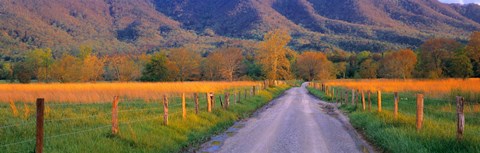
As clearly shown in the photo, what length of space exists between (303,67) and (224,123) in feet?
298

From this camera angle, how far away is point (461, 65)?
49.9 meters

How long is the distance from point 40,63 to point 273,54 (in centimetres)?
3980

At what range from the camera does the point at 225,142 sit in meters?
12.0

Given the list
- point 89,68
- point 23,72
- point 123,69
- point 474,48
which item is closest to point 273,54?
point 474,48

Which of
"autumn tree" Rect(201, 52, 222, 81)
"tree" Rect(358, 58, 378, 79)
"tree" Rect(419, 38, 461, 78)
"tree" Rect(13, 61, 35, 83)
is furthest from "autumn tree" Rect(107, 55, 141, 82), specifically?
"tree" Rect(358, 58, 378, 79)

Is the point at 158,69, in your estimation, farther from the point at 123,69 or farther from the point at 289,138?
the point at 289,138

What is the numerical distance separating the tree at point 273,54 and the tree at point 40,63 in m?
36.4

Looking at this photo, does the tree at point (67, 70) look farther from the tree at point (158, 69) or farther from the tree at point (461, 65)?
the tree at point (461, 65)

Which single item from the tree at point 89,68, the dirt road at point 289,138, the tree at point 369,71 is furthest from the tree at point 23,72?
the tree at point 369,71

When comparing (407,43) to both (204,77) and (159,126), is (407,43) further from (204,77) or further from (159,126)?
(159,126)

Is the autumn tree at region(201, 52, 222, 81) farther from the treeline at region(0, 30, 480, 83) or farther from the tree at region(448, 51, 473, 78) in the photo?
the tree at region(448, 51, 473, 78)

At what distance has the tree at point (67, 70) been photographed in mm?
64000

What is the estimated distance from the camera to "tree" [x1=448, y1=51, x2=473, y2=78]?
49094 mm

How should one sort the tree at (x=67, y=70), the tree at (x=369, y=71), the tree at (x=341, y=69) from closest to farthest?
the tree at (x=67, y=70), the tree at (x=369, y=71), the tree at (x=341, y=69)
